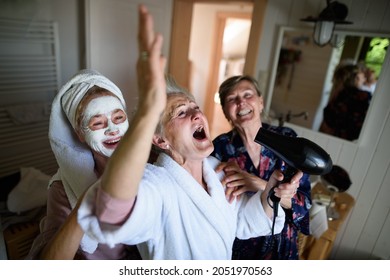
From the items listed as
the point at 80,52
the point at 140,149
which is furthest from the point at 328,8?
the point at 80,52

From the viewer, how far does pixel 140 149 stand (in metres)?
0.34

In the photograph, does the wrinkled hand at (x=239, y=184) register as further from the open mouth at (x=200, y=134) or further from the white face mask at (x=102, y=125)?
the white face mask at (x=102, y=125)

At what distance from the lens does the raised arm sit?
314mm

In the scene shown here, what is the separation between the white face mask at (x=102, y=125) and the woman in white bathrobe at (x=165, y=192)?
102 millimetres

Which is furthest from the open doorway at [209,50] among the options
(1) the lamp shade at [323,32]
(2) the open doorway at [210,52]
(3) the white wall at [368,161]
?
(3) the white wall at [368,161]

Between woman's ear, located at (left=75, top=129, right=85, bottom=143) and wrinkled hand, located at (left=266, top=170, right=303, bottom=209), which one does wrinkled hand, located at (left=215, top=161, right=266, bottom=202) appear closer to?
wrinkled hand, located at (left=266, top=170, right=303, bottom=209)

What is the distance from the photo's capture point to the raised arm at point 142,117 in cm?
31

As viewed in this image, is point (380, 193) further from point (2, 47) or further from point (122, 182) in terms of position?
point (2, 47)

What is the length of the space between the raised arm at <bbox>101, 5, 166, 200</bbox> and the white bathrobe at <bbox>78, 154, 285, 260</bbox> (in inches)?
2.4

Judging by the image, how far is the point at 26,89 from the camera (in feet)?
5.09

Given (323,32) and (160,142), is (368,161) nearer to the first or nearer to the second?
(323,32)

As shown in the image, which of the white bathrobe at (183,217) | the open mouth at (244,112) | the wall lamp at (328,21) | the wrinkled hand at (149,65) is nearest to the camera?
the wrinkled hand at (149,65)

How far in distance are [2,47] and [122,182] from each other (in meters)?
1.56
